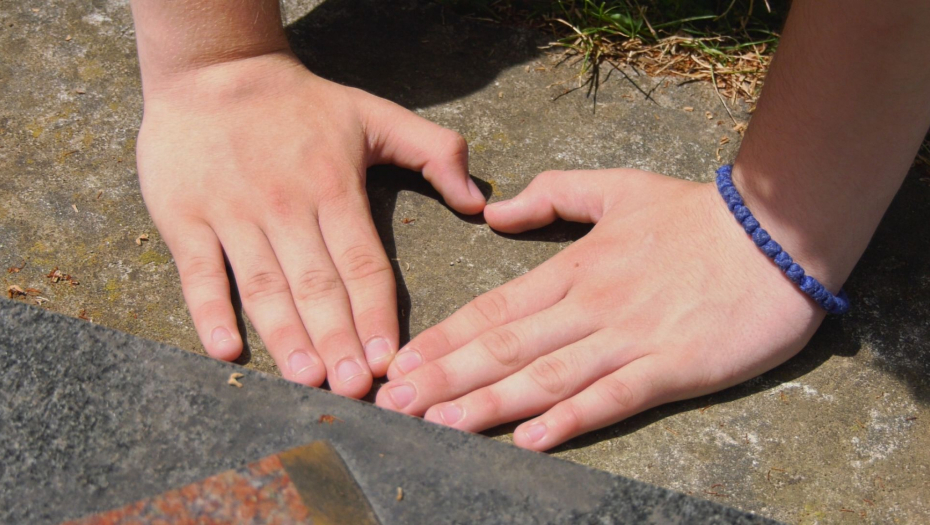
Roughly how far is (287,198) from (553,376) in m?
0.62

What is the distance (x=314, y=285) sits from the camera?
1473mm

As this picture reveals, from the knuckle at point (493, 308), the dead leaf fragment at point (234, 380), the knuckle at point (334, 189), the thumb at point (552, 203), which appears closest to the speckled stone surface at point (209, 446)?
the dead leaf fragment at point (234, 380)

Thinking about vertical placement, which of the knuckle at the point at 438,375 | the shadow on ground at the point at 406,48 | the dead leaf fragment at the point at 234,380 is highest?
the shadow on ground at the point at 406,48

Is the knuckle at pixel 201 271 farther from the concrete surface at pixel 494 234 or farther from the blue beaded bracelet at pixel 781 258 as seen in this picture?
the blue beaded bracelet at pixel 781 258

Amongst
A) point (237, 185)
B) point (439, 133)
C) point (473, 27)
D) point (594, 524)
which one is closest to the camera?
point (594, 524)

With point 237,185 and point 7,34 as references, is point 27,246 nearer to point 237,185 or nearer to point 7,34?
point 237,185

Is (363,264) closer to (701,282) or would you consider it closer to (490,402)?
(490,402)

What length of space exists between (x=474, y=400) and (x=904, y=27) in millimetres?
861

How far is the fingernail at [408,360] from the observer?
1.39m

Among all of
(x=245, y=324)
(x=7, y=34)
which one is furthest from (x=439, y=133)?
(x=7, y=34)

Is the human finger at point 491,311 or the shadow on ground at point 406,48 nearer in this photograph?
the human finger at point 491,311

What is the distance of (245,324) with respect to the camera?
1506 mm

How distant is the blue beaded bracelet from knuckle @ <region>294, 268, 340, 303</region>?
2.47ft

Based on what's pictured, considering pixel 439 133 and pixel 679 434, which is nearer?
pixel 679 434
